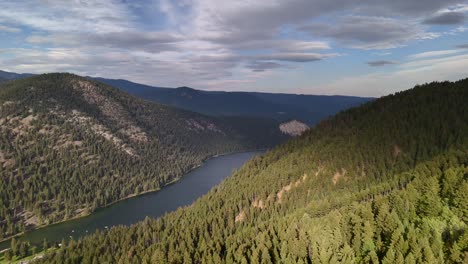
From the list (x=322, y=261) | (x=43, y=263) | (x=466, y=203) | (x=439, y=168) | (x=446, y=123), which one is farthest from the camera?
(x=446, y=123)

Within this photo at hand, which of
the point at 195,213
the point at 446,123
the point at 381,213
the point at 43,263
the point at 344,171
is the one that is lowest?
the point at 43,263

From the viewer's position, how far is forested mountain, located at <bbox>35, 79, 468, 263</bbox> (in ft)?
230

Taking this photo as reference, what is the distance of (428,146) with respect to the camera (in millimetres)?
181000

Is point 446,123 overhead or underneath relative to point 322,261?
overhead

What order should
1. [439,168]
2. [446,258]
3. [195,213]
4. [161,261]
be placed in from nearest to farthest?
1. [446,258]
2. [161,261]
3. [439,168]
4. [195,213]

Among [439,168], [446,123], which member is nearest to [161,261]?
[439,168]

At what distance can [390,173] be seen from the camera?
166 m

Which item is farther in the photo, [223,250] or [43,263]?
[43,263]

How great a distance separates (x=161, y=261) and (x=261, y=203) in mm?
81832

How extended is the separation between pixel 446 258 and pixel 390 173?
11135cm

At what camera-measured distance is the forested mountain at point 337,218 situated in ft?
230

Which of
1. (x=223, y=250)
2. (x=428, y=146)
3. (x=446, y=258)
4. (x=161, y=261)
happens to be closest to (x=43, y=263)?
(x=161, y=261)

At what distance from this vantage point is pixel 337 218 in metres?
87.4

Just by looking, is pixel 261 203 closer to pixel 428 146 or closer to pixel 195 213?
pixel 195 213
